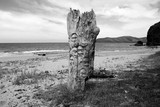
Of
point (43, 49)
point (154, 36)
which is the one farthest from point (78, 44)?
point (154, 36)

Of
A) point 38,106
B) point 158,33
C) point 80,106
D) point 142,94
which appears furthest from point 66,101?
point 158,33

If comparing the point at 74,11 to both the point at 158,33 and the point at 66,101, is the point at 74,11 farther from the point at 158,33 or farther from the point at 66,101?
the point at 158,33

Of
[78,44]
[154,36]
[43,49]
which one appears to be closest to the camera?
[78,44]

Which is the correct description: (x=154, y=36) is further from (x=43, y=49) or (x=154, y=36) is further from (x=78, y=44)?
(x=78, y=44)

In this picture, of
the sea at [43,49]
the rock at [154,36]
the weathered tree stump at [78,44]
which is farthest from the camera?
the rock at [154,36]

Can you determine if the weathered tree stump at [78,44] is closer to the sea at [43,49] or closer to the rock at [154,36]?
the sea at [43,49]

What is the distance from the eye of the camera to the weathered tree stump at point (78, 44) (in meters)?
4.73

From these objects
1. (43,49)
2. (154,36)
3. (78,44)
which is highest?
(154,36)

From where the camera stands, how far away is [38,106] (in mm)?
4070

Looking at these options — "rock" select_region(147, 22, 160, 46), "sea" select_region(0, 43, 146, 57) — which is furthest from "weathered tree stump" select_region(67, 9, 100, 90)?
"rock" select_region(147, 22, 160, 46)

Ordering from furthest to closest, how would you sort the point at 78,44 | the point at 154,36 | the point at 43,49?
the point at 154,36 < the point at 43,49 < the point at 78,44

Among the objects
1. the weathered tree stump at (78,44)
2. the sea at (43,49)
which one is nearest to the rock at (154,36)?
the sea at (43,49)

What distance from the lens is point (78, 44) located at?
15.7 feet

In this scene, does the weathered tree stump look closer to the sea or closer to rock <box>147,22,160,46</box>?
the sea
